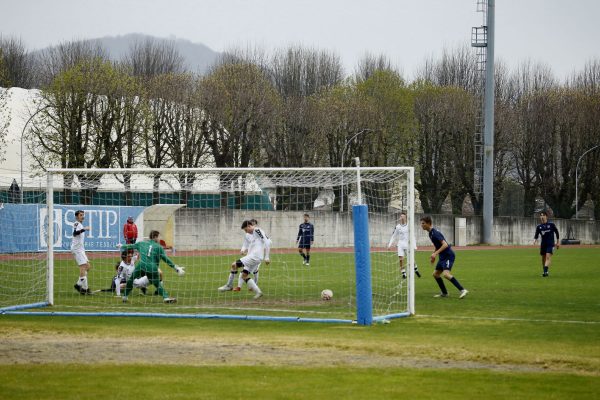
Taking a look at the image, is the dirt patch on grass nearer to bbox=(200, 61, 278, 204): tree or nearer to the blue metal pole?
the blue metal pole

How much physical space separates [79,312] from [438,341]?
8.95 metres

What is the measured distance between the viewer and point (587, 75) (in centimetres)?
9038

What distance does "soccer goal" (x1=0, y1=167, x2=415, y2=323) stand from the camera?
1992cm

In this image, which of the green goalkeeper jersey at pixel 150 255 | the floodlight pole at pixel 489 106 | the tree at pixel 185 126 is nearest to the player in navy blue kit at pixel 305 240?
the green goalkeeper jersey at pixel 150 255

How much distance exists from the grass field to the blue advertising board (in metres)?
14.6

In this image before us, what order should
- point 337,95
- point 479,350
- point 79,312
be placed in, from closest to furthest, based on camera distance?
point 479,350 → point 79,312 → point 337,95

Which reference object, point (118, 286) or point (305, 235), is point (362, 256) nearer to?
point (118, 286)

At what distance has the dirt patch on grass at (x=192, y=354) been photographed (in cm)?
1255

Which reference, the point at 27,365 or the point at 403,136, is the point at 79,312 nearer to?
the point at 27,365

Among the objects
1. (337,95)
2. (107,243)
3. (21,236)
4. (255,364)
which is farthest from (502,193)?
(255,364)

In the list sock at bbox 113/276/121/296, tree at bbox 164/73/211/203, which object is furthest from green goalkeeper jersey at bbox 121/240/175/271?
tree at bbox 164/73/211/203

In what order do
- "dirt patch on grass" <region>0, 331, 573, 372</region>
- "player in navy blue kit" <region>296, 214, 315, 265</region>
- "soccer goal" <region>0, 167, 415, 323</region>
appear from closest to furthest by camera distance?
"dirt patch on grass" <region>0, 331, 573, 372</region>
"soccer goal" <region>0, 167, 415, 323</region>
"player in navy blue kit" <region>296, 214, 315, 265</region>

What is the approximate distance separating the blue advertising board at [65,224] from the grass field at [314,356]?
14.6m

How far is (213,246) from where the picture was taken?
A: 166 feet
